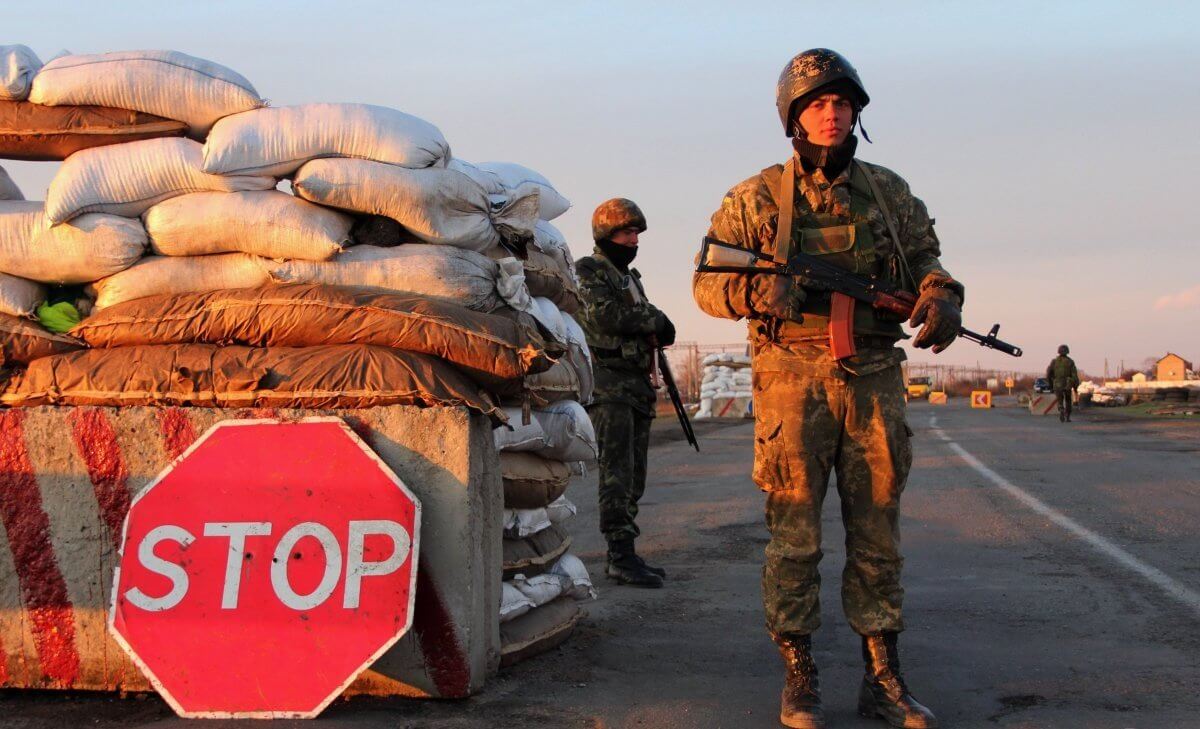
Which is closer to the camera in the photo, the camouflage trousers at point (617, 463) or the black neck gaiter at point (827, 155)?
the black neck gaiter at point (827, 155)

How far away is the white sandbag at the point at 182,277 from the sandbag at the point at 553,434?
40.1 inches

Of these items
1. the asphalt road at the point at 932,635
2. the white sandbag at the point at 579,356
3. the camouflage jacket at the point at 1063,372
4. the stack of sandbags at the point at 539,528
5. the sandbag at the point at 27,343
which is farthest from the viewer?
the camouflage jacket at the point at 1063,372

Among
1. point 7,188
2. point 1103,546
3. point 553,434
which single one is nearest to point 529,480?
point 553,434

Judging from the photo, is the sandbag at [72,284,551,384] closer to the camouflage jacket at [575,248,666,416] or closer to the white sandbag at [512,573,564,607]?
the white sandbag at [512,573,564,607]

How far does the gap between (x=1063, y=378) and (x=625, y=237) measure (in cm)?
2247

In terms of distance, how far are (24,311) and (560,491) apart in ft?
6.82

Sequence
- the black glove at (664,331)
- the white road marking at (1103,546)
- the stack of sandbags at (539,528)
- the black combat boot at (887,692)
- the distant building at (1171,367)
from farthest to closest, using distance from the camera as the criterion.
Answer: the distant building at (1171,367) < the black glove at (664,331) < the white road marking at (1103,546) < the stack of sandbags at (539,528) < the black combat boot at (887,692)

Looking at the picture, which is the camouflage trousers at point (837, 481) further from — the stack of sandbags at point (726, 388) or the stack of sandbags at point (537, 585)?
the stack of sandbags at point (726, 388)

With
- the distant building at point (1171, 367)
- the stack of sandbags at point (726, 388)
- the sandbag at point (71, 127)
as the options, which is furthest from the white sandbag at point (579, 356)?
the distant building at point (1171, 367)

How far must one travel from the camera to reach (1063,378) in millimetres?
26672

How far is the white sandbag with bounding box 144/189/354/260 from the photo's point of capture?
4.08 meters

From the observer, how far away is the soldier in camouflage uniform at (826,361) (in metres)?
3.63

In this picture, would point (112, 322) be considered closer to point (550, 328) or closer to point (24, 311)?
point (24, 311)

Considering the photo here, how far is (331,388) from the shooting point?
12.2 feet
